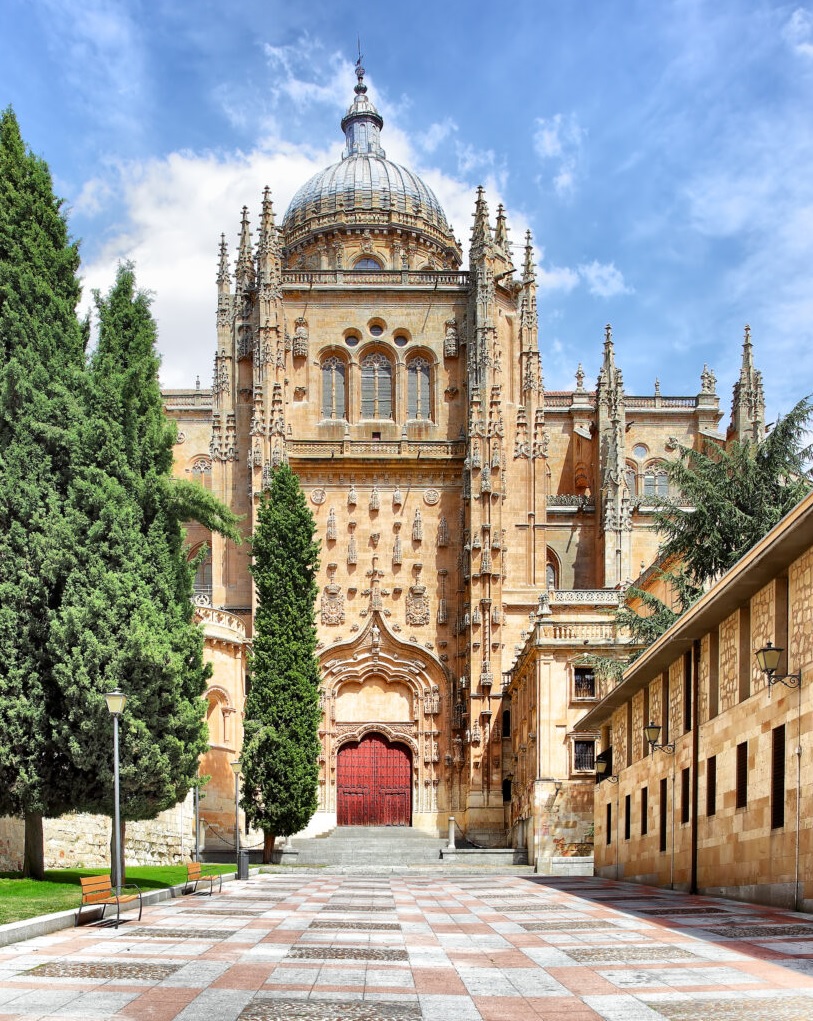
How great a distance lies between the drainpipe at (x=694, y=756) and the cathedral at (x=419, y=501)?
20477 millimetres

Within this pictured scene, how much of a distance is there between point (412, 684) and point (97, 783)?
30.2m

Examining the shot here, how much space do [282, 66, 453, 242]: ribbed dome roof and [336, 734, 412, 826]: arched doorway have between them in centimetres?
2828

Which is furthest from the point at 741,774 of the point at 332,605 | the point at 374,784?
the point at 332,605

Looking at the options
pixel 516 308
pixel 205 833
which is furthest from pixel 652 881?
pixel 516 308

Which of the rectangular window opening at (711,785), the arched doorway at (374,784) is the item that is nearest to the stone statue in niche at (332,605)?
the arched doorway at (374,784)

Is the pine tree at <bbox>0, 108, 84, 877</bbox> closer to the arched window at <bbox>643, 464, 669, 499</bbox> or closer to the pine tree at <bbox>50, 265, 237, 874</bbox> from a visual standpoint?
the pine tree at <bbox>50, 265, 237, 874</bbox>

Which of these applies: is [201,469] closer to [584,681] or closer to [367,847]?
[367,847]

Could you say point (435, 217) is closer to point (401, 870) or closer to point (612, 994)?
point (401, 870)

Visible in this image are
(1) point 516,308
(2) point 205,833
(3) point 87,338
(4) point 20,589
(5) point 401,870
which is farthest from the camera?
(1) point 516,308

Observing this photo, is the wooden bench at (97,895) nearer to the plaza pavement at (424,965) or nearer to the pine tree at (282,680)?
the plaza pavement at (424,965)

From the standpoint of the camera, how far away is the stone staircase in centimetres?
4116

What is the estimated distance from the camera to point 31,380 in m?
22.4

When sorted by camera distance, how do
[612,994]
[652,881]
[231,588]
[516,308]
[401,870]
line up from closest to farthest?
[612,994]
[652,881]
[401,870]
[231,588]
[516,308]

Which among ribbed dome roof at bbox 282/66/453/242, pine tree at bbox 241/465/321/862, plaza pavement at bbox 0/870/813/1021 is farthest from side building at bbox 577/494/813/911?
ribbed dome roof at bbox 282/66/453/242
